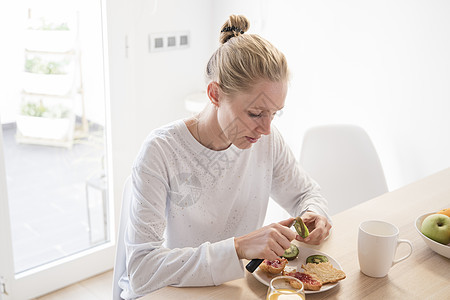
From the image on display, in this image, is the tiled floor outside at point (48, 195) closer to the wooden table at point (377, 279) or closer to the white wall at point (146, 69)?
the white wall at point (146, 69)

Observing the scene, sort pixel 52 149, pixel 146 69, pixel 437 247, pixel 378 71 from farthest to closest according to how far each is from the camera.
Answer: pixel 146 69
pixel 52 149
pixel 378 71
pixel 437 247

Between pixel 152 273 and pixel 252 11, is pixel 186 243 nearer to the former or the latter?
pixel 152 273

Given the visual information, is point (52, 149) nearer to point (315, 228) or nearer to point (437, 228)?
point (315, 228)

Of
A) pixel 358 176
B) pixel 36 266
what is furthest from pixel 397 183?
pixel 36 266

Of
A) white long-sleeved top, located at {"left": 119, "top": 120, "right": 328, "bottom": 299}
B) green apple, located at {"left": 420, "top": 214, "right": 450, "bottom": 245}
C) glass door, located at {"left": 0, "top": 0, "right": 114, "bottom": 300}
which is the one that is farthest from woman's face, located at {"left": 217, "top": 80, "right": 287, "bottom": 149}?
glass door, located at {"left": 0, "top": 0, "right": 114, "bottom": 300}

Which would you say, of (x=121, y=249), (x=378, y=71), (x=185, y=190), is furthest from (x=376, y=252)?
(x=378, y=71)

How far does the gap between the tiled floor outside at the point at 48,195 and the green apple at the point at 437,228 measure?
173 centimetres

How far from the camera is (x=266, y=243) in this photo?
45.9 inches

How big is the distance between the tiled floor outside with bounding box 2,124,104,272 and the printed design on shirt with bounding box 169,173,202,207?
1173 mm

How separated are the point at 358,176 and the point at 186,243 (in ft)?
2.96

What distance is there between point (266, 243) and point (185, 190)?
0.33 meters

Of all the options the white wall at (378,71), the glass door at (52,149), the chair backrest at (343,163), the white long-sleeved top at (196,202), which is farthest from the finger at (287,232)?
the glass door at (52,149)

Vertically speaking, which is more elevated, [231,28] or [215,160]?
[231,28]

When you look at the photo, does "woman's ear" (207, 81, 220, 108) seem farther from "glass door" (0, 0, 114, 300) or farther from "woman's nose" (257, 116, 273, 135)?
"glass door" (0, 0, 114, 300)
